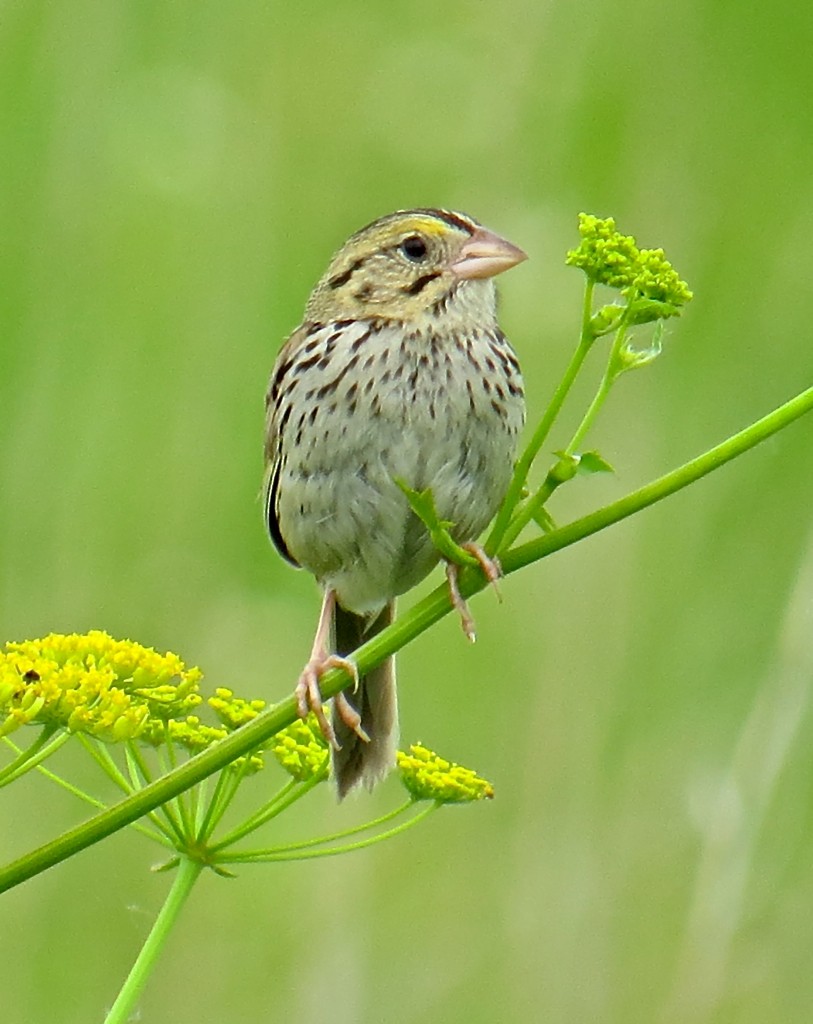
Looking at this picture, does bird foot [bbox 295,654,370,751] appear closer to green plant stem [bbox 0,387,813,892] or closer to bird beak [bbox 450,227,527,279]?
green plant stem [bbox 0,387,813,892]

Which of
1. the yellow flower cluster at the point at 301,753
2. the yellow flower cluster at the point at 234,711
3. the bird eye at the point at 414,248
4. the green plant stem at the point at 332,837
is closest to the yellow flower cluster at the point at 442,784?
the green plant stem at the point at 332,837

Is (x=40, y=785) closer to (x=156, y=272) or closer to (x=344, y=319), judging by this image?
(x=156, y=272)

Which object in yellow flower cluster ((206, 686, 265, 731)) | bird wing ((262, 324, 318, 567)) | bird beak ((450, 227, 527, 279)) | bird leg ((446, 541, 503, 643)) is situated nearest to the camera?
bird leg ((446, 541, 503, 643))

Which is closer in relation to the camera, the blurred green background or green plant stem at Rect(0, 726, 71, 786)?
green plant stem at Rect(0, 726, 71, 786)

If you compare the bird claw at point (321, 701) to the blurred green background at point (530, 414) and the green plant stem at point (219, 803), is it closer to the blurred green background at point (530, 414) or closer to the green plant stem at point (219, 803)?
the green plant stem at point (219, 803)

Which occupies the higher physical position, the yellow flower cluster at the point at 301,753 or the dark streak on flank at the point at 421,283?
the dark streak on flank at the point at 421,283

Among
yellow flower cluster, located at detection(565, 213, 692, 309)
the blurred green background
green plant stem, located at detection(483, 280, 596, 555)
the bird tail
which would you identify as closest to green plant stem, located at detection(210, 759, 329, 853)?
green plant stem, located at detection(483, 280, 596, 555)

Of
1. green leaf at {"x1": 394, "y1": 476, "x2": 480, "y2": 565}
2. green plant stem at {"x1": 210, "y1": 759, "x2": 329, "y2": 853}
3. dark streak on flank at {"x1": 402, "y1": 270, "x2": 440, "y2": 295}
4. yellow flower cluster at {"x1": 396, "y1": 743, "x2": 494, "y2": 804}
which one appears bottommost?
yellow flower cluster at {"x1": 396, "y1": 743, "x2": 494, "y2": 804}
